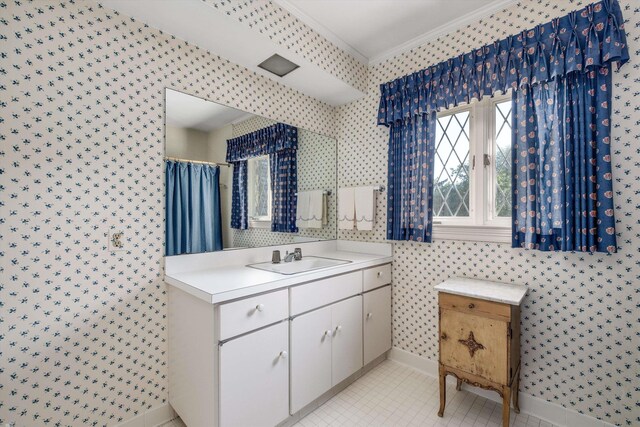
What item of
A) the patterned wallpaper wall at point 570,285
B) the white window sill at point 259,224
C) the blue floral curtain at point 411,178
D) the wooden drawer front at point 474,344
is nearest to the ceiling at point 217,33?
the blue floral curtain at point 411,178

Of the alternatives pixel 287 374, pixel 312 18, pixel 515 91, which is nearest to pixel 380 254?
pixel 287 374

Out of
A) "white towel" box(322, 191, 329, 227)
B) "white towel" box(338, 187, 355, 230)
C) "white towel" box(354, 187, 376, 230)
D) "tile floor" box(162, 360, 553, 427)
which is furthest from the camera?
"white towel" box(322, 191, 329, 227)

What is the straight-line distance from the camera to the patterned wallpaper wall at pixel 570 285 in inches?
58.7

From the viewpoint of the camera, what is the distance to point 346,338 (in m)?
2.01

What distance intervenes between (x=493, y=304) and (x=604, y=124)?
3.67 feet

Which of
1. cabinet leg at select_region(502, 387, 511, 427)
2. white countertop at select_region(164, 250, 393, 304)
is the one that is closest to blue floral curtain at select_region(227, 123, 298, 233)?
white countertop at select_region(164, 250, 393, 304)

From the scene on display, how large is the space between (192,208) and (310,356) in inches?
47.4

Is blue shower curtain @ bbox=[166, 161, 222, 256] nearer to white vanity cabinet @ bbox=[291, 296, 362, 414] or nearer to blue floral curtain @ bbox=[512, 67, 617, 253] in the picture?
white vanity cabinet @ bbox=[291, 296, 362, 414]

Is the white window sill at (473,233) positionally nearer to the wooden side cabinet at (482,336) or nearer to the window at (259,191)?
the wooden side cabinet at (482,336)

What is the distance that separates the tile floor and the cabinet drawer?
709mm

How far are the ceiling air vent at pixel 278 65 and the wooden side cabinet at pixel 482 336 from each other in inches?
74.9

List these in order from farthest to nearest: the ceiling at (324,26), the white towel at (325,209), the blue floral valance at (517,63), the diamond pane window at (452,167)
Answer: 1. the white towel at (325,209)
2. the diamond pane window at (452,167)
3. the ceiling at (324,26)
4. the blue floral valance at (517,63)

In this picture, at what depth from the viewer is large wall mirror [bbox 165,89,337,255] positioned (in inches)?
70.9

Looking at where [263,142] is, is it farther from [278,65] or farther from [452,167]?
[452,167]
